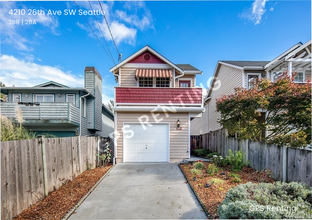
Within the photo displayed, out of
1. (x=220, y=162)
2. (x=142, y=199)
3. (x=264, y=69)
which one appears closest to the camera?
(x=142, y=199)

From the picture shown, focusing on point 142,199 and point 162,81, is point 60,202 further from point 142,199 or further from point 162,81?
point 162,81

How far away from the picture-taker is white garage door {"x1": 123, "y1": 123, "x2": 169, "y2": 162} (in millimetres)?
7801

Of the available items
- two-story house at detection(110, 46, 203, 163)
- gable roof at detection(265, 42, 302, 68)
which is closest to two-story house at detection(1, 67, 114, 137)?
two-story house at detection(110, 46, 203, 163)

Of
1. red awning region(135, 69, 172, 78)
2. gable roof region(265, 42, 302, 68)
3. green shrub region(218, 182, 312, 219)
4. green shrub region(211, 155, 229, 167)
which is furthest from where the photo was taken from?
gable roof region(265, 42, 302, 68)

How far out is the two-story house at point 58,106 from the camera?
10148 millimetres

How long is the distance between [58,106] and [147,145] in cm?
715

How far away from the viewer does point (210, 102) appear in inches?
623

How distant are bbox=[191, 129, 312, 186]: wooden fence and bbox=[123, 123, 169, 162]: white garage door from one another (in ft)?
10.8

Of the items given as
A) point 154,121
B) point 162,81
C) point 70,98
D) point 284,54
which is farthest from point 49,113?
point 284,54

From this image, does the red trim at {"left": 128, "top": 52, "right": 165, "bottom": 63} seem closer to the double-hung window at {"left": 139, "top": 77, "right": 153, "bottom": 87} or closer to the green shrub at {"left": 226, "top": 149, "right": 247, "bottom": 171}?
the double-hung window at {"left": 139, "top": 77, "right": 153, "bottom": 87}

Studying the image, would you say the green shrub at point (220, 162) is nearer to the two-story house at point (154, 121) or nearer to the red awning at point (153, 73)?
the two-story house at point (154, 121)

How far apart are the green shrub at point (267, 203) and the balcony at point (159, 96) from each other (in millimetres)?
5112

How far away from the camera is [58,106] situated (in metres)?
10.3

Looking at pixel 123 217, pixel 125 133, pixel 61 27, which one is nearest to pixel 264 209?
pixel 123 217
